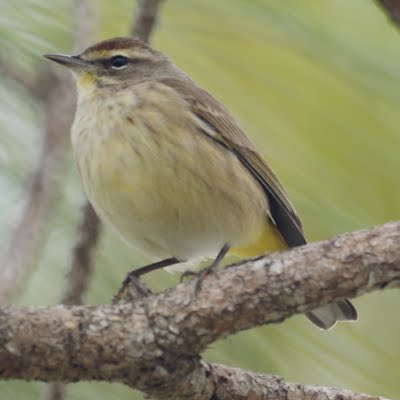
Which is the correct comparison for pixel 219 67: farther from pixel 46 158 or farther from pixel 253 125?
pixel 46 158

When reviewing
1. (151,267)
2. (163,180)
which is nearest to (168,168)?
(163,180)

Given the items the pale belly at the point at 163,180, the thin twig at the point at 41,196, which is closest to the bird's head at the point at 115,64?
the pale belly at the point at 163,180

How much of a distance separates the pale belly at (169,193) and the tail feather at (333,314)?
572 mm

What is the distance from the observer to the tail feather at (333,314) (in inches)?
113

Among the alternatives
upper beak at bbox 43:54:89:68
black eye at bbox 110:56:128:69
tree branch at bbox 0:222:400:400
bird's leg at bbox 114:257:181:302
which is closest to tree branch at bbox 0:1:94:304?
tree branch at bbox 0:222:400:400

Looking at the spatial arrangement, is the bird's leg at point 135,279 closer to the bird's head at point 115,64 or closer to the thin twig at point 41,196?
the thin twig at point 41,196

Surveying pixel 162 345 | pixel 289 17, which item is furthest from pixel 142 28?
pixel 162 345

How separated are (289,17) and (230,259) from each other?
5.41 ft

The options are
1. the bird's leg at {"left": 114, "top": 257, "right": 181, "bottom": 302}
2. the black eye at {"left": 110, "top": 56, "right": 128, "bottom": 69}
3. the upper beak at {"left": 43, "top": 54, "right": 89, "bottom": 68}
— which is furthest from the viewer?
the black eye at {"left": 110, "top": 56, "right": 128, "bottom": 69}

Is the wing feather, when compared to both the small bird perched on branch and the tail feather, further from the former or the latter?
the tail feather

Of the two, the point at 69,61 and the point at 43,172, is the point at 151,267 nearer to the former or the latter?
the point at 43,172

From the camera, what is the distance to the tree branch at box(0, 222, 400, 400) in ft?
6.57

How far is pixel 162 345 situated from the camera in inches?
83.9

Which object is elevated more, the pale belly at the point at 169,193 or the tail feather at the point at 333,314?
the pale belly at the point at 169,193
